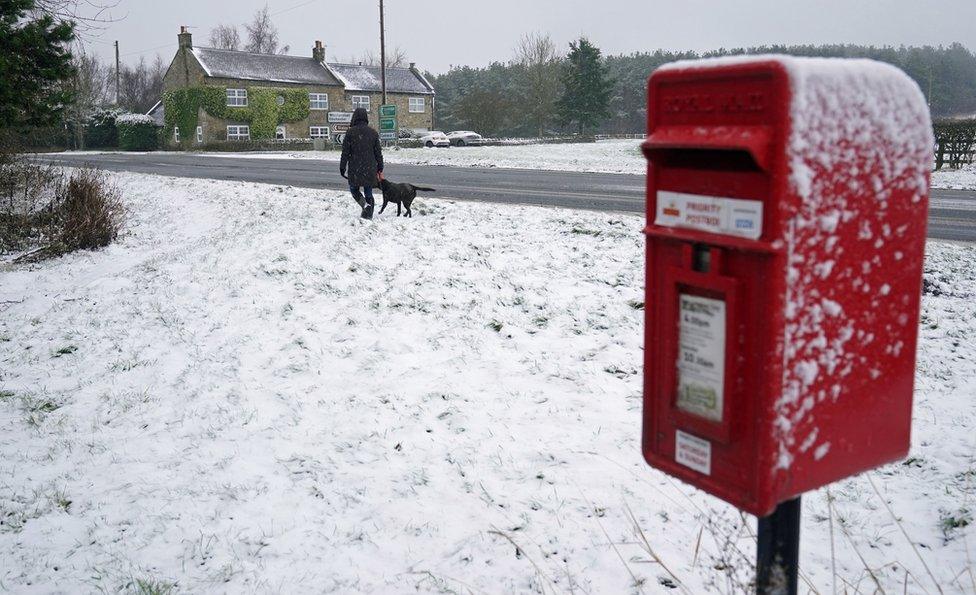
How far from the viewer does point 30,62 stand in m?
11.4

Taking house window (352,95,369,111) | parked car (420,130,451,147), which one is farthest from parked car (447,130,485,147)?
house window (352,95,369,111)

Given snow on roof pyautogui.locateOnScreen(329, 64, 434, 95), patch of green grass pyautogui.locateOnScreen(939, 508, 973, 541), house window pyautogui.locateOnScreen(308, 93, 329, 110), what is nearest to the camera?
patch of green grass pyautogui.locateOnScreen(939, 508, 973, 541)

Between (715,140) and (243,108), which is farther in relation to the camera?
(243,108)

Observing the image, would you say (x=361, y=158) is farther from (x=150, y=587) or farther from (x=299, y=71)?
(x=299, y=71)

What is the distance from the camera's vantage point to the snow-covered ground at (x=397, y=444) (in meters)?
3.16

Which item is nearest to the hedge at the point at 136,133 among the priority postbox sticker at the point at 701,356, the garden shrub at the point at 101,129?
the garden shrub at the point at 101,129

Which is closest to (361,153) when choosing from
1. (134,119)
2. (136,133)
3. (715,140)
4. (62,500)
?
(62,500)

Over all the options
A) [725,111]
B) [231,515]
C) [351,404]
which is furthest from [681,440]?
[351,404]

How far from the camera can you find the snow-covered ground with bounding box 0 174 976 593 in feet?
10.4

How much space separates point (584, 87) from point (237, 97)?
26257 mm

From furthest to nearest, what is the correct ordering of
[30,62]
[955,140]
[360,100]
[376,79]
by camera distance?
[376,79] → [360,100] → [955,140] → [30,62]

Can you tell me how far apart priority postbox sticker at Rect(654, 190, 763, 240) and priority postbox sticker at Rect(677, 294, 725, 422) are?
6.5 inches

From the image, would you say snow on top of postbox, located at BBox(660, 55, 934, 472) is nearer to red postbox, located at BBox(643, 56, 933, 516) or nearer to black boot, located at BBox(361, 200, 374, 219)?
red postbox, located at BBox(643, 56, 933, 516)

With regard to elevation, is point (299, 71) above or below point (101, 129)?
above
